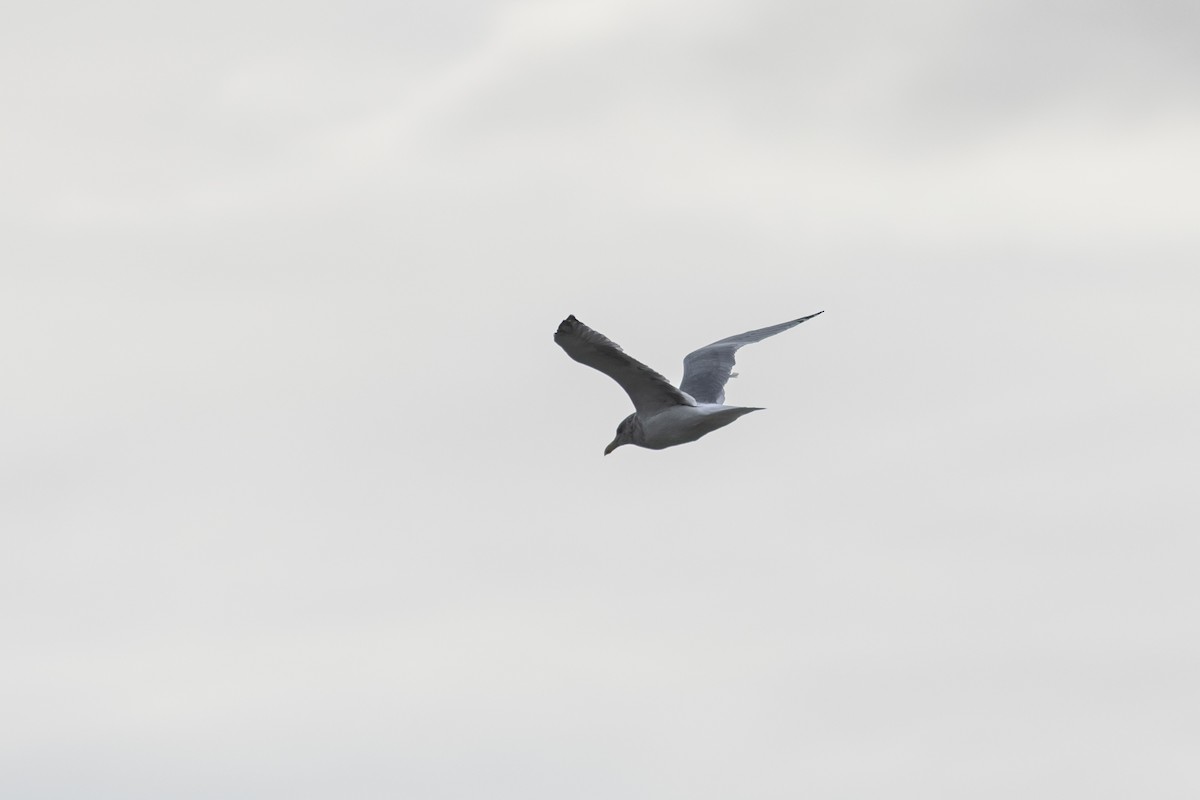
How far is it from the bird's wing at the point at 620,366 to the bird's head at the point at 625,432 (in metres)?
0.59

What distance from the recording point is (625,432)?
159ft

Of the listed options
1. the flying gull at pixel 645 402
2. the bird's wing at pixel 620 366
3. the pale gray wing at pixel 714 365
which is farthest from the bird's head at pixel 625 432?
the pale gray wing at pixel 714 365

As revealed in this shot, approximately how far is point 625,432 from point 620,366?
378cm

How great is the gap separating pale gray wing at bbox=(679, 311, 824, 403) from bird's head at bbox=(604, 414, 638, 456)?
11.9ft

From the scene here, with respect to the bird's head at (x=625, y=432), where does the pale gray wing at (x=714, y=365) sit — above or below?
above

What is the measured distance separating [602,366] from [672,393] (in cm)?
Result: 181

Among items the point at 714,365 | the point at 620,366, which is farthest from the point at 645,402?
the point at 714,365

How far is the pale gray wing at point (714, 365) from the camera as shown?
52.8 m

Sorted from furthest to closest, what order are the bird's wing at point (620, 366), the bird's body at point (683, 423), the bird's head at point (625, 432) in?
the bird's head at point (625, 432) < the bird's body at point (683, 423) < the bird's wing at point (620, 366)

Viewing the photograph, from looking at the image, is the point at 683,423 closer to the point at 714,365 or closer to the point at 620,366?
the point at 620,366

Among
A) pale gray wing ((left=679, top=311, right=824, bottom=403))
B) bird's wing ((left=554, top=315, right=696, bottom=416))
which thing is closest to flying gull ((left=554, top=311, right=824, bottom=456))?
bird's wing ((left=554, top=315, right=696, bottom=416))

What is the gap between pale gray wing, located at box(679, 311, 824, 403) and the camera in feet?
173

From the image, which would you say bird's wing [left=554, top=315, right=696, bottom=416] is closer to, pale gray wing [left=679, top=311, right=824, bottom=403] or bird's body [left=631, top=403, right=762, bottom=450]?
bird's body [left=631, top=403, right=762, bottom=450]

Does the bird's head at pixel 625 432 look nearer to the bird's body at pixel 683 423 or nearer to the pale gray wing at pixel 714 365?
the bird's body at pixel 683 423
